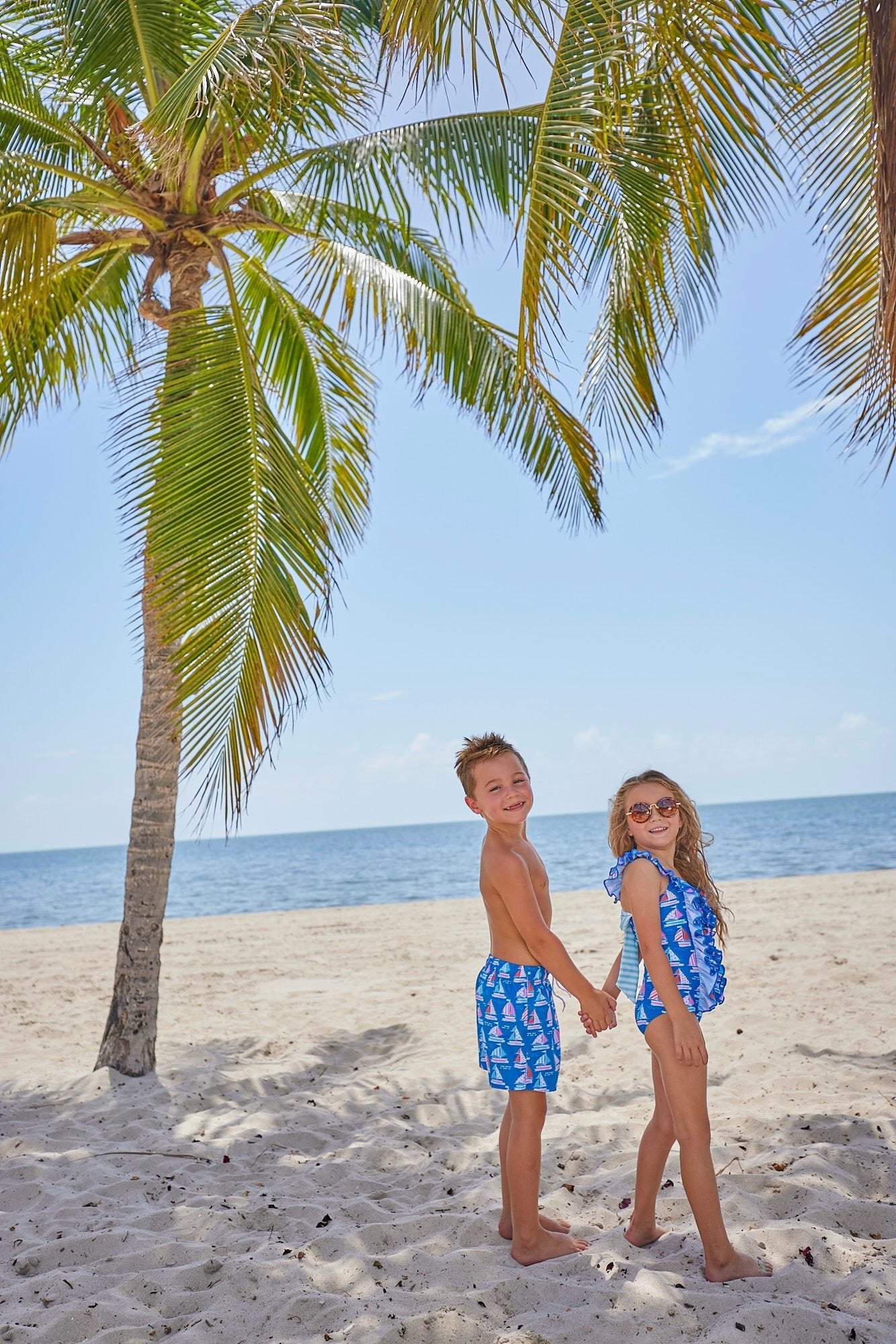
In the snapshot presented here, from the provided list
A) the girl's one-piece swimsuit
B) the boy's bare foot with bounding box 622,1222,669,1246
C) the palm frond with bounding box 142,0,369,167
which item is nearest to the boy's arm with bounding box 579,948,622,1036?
the girl's one-piece swimsuit

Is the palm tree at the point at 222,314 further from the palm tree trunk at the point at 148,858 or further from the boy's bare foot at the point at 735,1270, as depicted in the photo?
the boy's bare foot at the point at 735,1270

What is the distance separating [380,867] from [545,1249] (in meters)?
40.0

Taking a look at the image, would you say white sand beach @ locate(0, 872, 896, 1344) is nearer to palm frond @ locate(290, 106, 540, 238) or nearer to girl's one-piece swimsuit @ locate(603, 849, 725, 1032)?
girl's one-piece swimsuit @ locate(603, 849, 725, 1032)

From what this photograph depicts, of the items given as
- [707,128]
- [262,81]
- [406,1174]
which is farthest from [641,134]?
[406,1174]

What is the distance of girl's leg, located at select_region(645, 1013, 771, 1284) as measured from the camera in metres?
2.56

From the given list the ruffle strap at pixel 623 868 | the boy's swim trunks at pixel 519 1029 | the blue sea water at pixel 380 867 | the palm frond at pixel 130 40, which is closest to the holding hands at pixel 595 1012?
the boy's swim trunks at pixel 519 1029

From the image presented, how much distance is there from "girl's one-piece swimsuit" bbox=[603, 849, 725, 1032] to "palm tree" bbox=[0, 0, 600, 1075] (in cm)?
185

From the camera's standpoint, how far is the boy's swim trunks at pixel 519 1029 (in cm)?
283

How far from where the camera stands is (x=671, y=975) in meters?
2.57

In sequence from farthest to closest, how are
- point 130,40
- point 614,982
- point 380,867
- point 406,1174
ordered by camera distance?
point 380,867, point 130,40, point 406,1174, point 614,982

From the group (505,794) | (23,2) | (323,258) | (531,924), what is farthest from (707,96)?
(23,2)

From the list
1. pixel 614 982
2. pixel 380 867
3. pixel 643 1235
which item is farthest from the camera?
pixel 380 867

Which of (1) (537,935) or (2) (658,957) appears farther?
(1) (537,935)

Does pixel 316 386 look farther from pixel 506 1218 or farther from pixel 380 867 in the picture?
pixel 380 867
